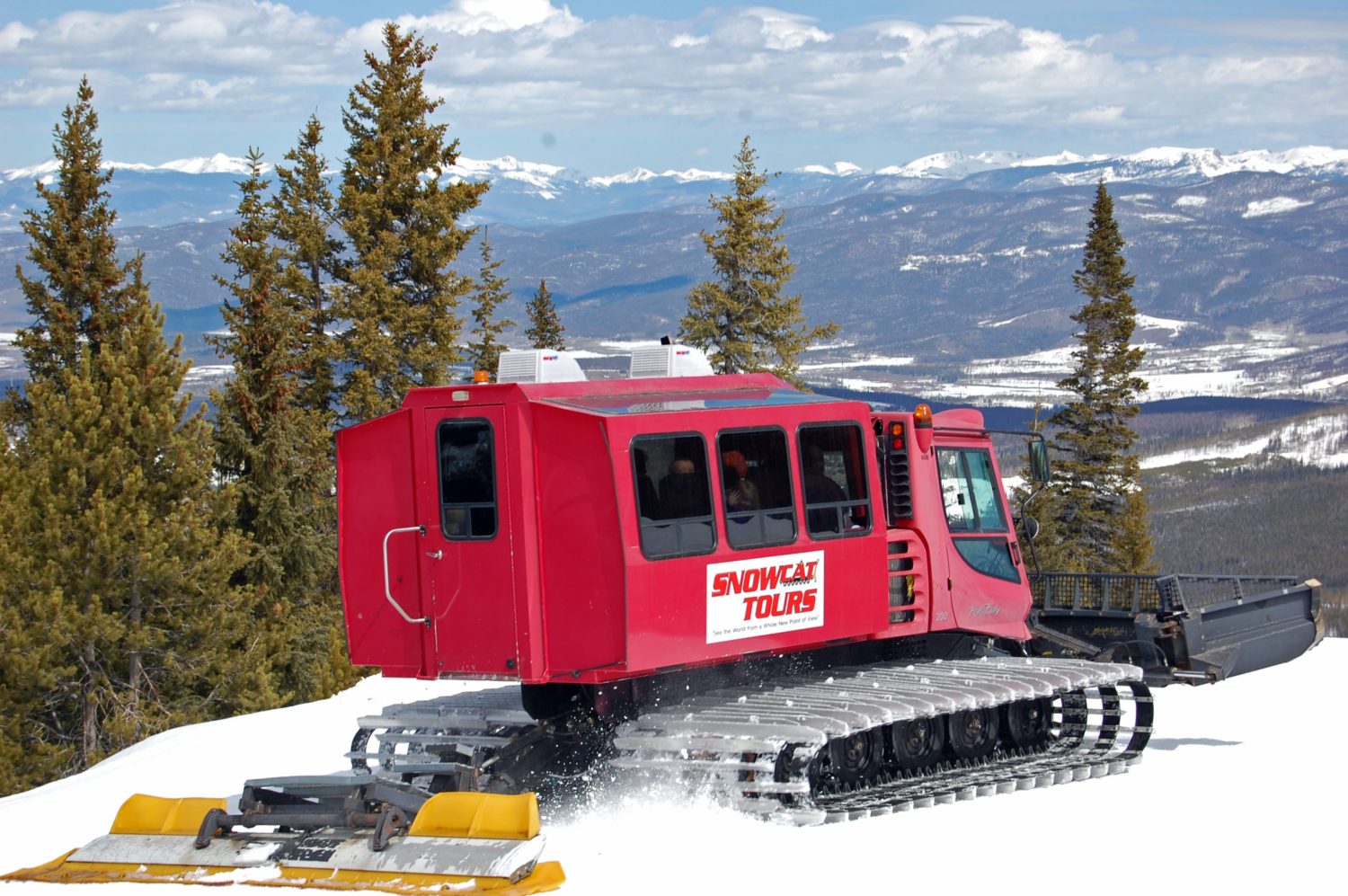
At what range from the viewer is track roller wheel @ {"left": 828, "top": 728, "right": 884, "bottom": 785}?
36.7ft

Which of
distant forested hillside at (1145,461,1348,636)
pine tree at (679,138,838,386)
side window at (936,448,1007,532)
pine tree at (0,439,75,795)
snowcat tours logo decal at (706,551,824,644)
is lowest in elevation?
distant forested hillside at (1145,461,1348,636)

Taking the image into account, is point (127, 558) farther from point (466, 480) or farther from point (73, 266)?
point (466, 480)

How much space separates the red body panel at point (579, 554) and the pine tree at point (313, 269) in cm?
2093

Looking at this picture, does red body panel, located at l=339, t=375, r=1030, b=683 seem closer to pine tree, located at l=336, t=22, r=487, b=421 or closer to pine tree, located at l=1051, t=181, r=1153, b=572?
pine tree, located at l=336, t=22, r=487, b=421

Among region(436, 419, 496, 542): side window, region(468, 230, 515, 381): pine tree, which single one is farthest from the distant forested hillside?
region(436, 419, 496, 542): side window

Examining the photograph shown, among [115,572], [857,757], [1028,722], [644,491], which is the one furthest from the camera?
[115,572]

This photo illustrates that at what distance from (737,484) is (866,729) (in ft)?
6.49

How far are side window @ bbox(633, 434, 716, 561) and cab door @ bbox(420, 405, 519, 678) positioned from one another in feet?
3.11

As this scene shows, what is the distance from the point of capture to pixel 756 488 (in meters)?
11.0

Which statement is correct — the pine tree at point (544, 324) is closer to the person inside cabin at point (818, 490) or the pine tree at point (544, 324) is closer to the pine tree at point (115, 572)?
the pine tree at point (115, 572)

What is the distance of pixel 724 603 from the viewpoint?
10.7 m

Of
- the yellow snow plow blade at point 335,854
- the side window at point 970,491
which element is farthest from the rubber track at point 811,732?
the yellow snow plow blade at point 335,854

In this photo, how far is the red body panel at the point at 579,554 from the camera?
10.2 meters

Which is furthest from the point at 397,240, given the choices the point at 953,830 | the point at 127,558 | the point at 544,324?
the point at 953,830
